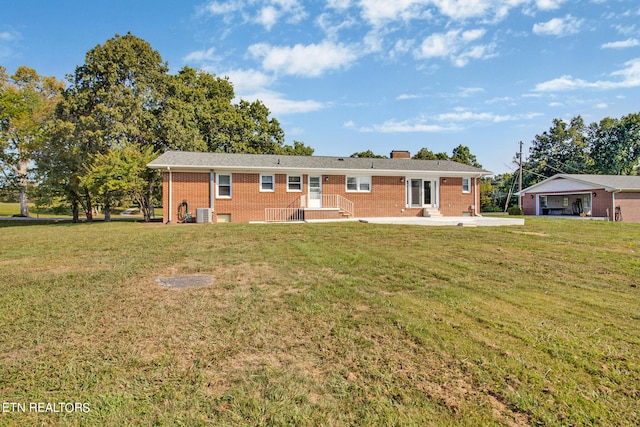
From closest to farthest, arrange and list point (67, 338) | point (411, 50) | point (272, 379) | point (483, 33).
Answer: point (272, 379) < point (67, 338) < point (483, 33) < point (411, 50)

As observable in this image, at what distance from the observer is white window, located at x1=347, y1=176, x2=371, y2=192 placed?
62.6 ft

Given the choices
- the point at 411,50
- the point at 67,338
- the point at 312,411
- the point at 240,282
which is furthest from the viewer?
the point at 411,50

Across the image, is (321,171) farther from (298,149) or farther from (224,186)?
(298,149)

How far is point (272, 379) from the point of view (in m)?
2.33

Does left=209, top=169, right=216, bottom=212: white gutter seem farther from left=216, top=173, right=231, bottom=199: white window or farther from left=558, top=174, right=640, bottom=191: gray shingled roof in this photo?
left=558, top=174, right=640, bottom=191: gray shingled roof

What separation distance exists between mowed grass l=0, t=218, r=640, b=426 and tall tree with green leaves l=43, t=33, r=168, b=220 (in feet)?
54.5

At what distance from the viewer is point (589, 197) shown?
1085 inches

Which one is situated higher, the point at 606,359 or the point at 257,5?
the point at 257,5

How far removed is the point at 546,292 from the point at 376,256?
314 centimetres

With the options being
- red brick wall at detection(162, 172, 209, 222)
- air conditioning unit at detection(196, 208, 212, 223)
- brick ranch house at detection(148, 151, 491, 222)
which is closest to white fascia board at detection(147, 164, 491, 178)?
brick ranch house at detection(148, 151, 491, 222)

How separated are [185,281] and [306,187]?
13.7 meters

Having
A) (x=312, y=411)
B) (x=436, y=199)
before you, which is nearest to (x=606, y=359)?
(x=312, y=411)

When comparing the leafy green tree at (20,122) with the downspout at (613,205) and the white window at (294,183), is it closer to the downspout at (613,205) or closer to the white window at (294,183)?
the white window at (294,183)

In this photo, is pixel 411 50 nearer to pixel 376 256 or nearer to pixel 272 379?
pixel 376 256
